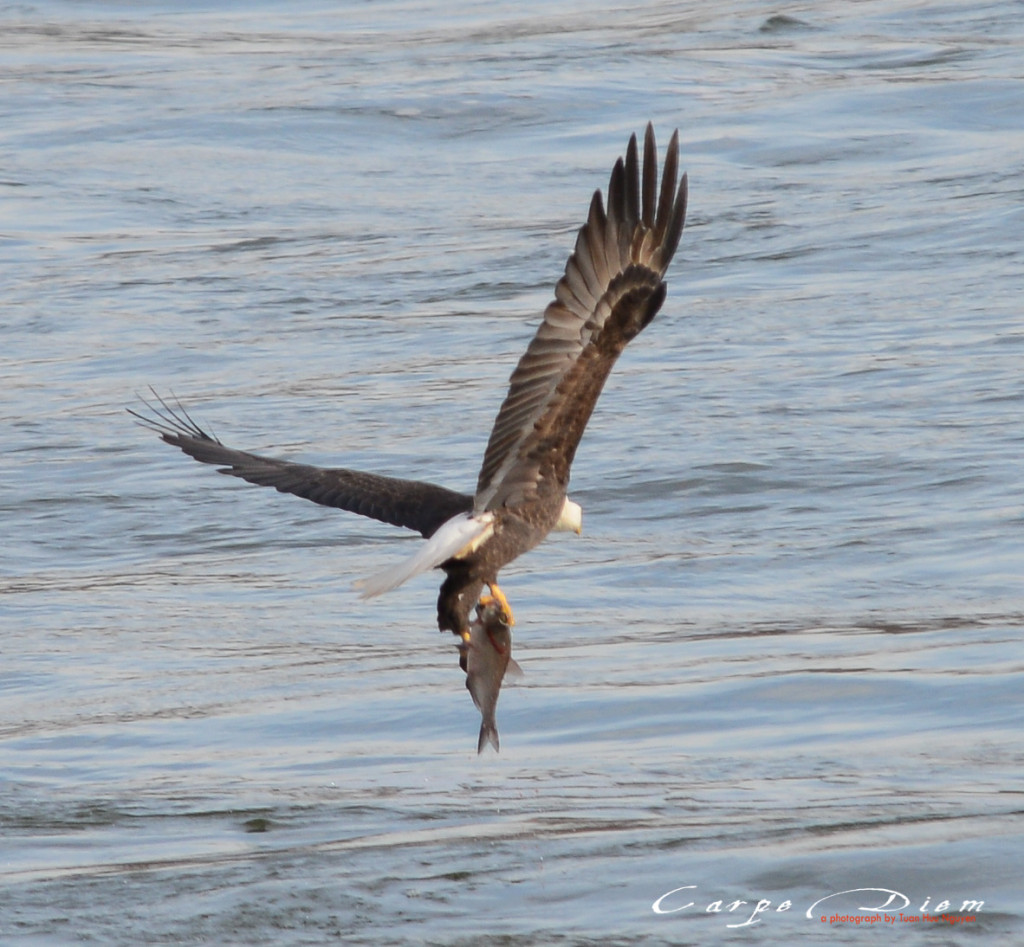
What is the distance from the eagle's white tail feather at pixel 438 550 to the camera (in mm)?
5102

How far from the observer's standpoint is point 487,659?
194 inches

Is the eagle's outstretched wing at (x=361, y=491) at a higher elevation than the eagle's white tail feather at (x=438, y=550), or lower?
lower

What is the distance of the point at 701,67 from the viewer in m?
16.8

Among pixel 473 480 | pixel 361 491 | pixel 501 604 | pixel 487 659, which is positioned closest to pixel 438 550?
pixel 501 604

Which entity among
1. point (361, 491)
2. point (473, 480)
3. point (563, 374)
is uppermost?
point (563, 374)

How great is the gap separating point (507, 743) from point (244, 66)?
12143 millimetres

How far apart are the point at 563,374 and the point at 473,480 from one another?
3.69 meters

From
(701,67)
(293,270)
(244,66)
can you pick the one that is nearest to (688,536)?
(293,270)

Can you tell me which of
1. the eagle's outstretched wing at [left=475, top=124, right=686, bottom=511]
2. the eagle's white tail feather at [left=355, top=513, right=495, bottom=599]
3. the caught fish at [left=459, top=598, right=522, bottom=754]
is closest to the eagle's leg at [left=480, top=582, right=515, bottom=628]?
the caught fish at [left=459, top=598, right=522, bottom=754]

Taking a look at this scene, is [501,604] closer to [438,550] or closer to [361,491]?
[438,550]

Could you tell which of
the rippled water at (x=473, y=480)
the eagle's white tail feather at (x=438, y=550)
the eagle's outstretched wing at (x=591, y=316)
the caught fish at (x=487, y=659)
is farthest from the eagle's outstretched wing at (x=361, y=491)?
the caught fish at (x=487, y=659)

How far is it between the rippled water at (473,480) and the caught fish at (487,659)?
0.56 m

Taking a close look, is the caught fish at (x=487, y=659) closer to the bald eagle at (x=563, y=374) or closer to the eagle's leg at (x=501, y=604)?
the eagle's leg at (x=501, y=604)

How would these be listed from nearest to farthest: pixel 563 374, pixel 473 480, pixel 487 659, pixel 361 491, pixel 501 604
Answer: pixel 487 659
pixel 501 604
pixel 563 374
pixel 361 491
pixel 473 480
